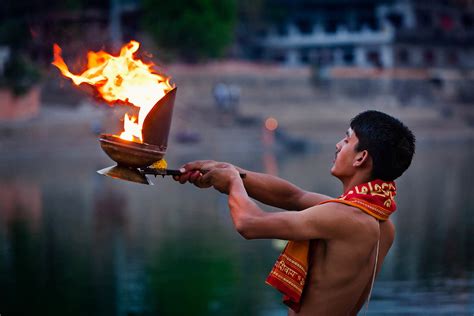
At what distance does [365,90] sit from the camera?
47469 mm

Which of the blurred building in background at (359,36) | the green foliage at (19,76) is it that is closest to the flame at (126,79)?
the green foliage at (19,76)

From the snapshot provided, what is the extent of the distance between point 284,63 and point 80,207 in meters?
41.5

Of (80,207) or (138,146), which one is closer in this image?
(138,146)

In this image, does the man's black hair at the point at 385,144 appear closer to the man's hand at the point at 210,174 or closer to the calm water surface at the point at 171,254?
the man's hand at the point at 210,174

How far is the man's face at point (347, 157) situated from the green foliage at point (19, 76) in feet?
97.2

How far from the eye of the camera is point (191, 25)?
40.6 meters

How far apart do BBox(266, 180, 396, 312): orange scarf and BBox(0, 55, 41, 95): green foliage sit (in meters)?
29.7

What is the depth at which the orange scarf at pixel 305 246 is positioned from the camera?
9.39 ft

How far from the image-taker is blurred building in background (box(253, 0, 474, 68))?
175 ft

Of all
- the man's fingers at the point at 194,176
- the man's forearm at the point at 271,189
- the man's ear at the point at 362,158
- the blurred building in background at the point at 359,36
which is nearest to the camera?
the man's ear at the point at 362,158

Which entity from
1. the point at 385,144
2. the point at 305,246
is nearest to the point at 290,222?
the point at 305,246

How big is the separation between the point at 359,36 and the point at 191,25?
16.2 m

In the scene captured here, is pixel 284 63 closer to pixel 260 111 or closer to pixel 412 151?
→ pixel 260 111

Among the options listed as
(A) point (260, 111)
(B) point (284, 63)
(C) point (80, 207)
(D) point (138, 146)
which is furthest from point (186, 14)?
(D) point (138, 146)
